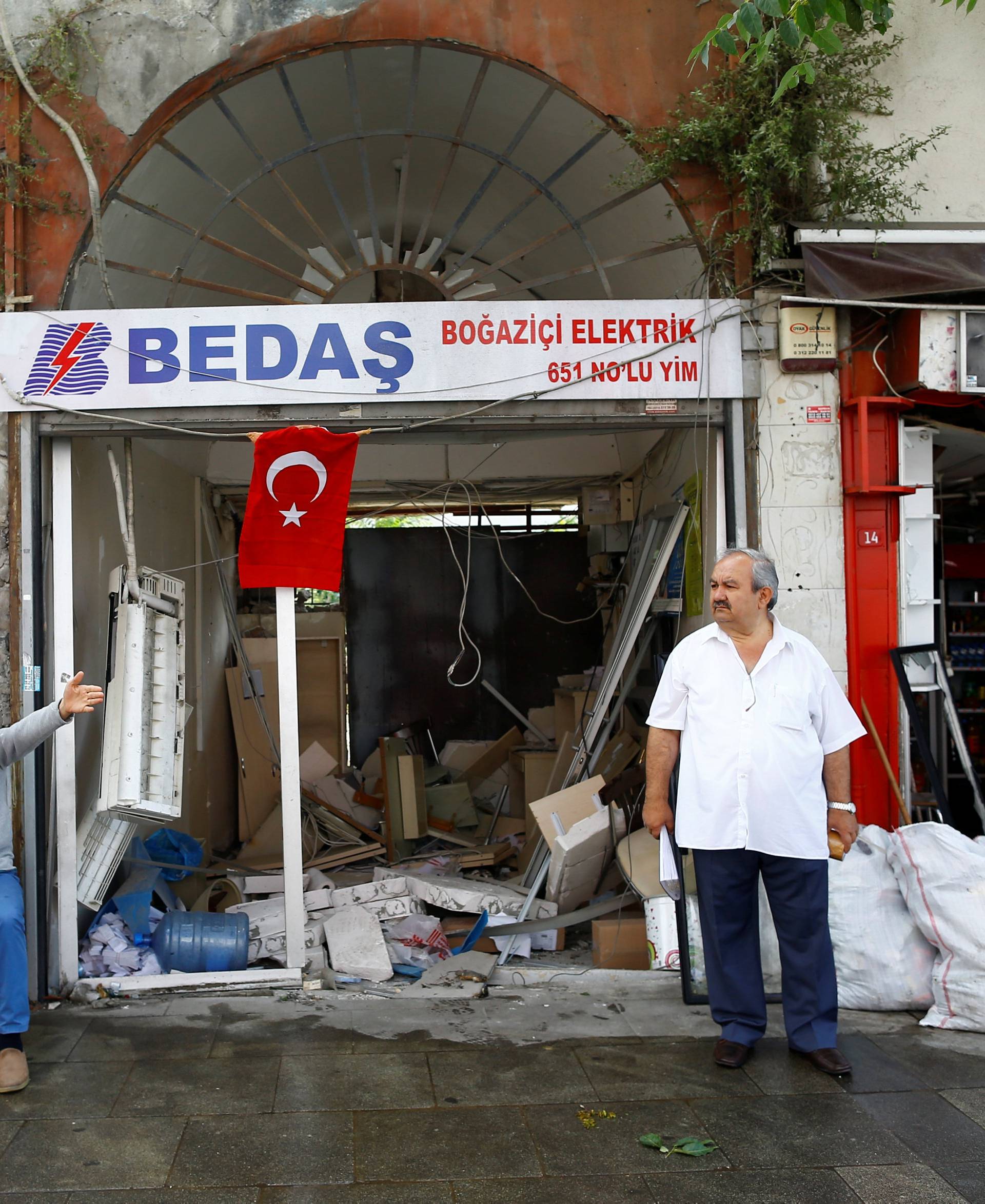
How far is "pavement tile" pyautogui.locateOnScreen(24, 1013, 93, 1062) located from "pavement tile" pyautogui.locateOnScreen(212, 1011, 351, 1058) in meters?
0.58

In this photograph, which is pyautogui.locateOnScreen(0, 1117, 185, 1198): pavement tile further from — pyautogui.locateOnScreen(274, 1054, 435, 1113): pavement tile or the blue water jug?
the blue water jug

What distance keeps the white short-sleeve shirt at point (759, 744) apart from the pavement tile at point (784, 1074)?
0.81 metres

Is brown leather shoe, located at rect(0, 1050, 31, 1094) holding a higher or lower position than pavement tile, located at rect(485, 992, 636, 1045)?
higher

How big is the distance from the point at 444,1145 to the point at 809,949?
154 centimetres

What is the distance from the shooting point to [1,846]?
407 centimetres

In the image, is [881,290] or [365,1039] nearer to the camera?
[365,1039]

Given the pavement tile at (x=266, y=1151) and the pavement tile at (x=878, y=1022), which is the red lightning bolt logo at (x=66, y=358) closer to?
the pavement tile at (x=266, y=1151)

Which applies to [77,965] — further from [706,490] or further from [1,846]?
[706,490]

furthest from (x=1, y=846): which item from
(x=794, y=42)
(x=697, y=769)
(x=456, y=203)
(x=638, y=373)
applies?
(x=456, y=203)

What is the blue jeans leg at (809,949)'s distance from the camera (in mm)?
3992

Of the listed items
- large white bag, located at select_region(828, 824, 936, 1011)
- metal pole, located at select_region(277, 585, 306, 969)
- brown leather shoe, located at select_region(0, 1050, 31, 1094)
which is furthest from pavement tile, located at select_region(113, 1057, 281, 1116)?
large white bag, located at select_region(828, 824, 936, 1011)

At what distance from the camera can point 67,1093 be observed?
3840 mm

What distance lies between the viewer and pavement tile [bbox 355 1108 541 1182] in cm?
323

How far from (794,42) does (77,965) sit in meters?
5.10
